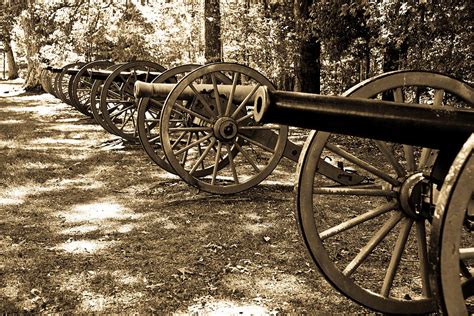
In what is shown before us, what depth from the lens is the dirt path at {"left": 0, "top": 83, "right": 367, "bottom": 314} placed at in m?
3.34

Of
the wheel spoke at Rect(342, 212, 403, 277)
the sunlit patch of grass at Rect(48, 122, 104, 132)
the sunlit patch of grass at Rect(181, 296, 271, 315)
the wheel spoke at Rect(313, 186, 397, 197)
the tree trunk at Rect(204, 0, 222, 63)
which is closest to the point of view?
the wheel spoke at Rect(342, 212, 403, 277)

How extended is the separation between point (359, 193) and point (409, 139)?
0.66 metres

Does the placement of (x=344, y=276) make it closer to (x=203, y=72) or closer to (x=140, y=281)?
(x=140, y=281)

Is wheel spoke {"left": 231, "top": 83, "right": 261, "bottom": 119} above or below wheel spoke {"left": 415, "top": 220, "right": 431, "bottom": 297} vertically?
above

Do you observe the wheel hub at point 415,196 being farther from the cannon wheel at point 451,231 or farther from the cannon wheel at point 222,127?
the cannon wheel at point 222,127

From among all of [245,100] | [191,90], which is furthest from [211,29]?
[245,100]

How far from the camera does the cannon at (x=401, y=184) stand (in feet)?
6.19

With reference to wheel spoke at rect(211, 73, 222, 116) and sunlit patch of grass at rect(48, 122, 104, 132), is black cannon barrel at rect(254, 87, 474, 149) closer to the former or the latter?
wheel spoke at rect(211, 73, 222, 116)

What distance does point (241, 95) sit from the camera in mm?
5445

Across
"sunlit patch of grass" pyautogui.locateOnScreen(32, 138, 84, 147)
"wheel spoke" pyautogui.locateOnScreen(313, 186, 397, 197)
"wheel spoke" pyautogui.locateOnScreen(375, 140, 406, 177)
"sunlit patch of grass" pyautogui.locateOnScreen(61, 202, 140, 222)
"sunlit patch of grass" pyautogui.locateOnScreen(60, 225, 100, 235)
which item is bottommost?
"sunlit patch of grass" pyautogui.locateOnScreen(60, 225, 100, 235)

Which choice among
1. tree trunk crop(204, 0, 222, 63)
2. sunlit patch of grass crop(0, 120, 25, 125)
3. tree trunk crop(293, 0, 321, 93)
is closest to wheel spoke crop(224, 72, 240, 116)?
tree trunk crop(293, 0, 321, 93)

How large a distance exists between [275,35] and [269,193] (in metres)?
8.69

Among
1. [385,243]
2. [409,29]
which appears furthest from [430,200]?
[409,29]

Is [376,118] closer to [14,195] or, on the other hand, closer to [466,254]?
[466,254]
